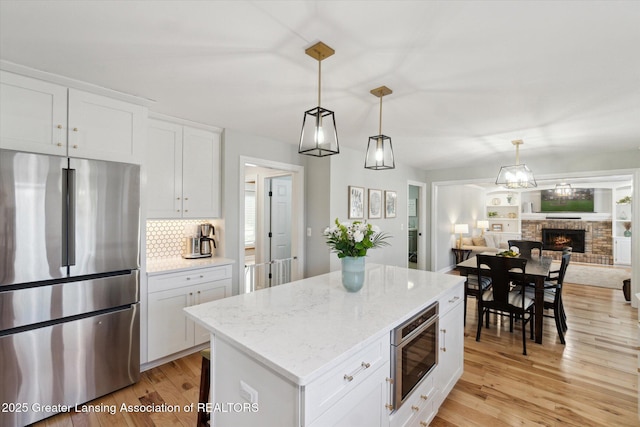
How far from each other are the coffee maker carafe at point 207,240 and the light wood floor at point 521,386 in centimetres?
109

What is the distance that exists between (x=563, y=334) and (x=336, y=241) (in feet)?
10.9

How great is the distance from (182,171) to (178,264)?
0.97 metres

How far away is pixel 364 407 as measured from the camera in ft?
4.38

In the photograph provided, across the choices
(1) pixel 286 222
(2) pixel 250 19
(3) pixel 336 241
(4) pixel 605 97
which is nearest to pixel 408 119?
(4) pixel 605 97

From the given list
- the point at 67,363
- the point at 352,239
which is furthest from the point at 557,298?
the point at 67,363

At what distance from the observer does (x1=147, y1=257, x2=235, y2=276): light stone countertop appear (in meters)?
2.72

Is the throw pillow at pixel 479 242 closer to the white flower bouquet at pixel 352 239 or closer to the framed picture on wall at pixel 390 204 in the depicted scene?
the framed picture on wall at pixel 390 204

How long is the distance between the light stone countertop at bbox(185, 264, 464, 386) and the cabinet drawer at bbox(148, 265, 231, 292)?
1.25 meters

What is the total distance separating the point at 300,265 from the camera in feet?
13.8

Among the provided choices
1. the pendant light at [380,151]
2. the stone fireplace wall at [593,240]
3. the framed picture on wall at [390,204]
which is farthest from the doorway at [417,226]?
the stone fireplace wall at [593,240]

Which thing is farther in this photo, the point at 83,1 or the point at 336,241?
the point at 336,241

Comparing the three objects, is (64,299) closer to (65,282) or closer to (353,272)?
(65,282)

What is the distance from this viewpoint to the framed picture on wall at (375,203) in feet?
15.6

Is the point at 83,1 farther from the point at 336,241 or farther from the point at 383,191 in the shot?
the point at 383,191
